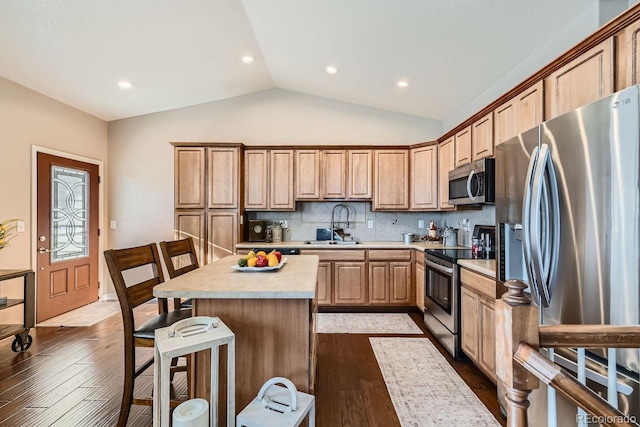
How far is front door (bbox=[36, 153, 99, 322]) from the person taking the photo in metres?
3.75

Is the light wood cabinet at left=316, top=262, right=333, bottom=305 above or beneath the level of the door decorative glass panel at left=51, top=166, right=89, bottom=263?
beneath

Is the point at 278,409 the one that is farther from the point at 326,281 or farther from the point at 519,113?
the point at 326,281

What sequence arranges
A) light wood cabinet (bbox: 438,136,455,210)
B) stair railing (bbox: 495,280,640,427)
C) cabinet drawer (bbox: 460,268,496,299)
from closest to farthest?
stair railing (bbox: 495,280,640,427) < cabinet drawer (bbox: 460,268,496,299) < light wood cabinet (bbox: 438,136,455,210)

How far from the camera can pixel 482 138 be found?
291 centimetres

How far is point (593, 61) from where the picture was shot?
5.20 ft

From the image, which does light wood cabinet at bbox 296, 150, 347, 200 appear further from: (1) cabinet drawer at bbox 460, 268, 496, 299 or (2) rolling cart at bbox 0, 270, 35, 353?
(2) rolling cart at bbox 0, 270, 35, 353

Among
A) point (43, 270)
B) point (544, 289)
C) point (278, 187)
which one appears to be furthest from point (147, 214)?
point (544, 289)

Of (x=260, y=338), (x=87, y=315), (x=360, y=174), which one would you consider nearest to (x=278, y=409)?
(x=260, y=338)

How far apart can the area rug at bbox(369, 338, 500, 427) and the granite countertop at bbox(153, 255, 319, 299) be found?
113 cm

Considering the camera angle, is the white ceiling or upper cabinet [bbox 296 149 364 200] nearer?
the white ceiling

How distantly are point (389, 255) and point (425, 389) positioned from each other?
6.32ft

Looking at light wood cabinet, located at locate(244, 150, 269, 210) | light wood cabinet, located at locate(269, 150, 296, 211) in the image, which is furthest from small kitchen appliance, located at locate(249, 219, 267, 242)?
light wood cabinet, located at locate(269, 150, 296, 211)

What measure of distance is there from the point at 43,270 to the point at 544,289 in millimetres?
4977

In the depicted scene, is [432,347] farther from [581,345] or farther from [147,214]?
[147,214]
